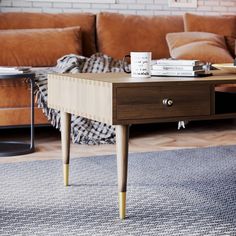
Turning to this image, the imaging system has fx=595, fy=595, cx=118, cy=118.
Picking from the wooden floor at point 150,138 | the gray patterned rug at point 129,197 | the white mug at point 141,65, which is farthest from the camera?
the wooden floor at point 150,138

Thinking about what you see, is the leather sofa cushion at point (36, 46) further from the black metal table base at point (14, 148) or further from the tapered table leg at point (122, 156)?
the tapered table leg at point (122, 156)

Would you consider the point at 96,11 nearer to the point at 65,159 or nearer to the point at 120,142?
the point at 65,159

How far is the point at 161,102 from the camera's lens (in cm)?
205

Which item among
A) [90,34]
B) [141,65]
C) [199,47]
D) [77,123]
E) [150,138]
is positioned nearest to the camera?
[141,65]

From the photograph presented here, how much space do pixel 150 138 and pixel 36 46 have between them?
100 cm

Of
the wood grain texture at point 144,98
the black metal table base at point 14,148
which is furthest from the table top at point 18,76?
the wood grain texture at point 144,98

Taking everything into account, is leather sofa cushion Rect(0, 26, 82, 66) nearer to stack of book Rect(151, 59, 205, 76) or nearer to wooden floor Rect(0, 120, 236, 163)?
wooden floor Rect(0, 120, 236, 163)

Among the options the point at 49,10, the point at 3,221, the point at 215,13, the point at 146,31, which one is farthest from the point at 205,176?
the point at 215,13

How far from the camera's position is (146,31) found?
451 centimetres

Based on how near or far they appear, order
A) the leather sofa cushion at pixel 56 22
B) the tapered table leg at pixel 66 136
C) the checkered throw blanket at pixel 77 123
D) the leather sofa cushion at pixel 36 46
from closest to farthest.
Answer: the tapered table leg at pixel 66 136 → the checkered throw blanket at pixel 77 123 → the leather sofa cushion at pixel 36 46 → the leather sofa cushion at pixel 56 22

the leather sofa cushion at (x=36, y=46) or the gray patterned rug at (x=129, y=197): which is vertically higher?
the leather sofa cushion at (x=36, y=46)

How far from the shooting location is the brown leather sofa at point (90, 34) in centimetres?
400

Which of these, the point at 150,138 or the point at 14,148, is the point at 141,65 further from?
the point at 150,138

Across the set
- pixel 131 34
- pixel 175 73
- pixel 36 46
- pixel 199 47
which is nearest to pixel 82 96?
pixel 175 73
